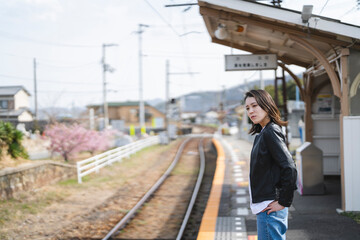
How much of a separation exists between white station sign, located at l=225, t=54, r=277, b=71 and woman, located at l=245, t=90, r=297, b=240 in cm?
539

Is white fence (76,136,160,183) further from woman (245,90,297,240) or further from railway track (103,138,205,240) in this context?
woman (245,90,297,240)

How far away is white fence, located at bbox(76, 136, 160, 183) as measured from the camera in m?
13.3

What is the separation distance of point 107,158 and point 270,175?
555 inches

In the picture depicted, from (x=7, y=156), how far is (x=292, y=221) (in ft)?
27.1

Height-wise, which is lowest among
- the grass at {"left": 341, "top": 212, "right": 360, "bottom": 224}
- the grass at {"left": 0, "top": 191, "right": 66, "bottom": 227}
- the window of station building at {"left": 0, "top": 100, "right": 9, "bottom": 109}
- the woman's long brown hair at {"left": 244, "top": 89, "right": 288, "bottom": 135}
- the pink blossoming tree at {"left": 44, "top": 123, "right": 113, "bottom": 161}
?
the grass at {"left": 0, "top": 191, "right": 66, "bottom": 227}

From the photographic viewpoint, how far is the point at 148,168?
17.2m

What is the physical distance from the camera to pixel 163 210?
9.76 m

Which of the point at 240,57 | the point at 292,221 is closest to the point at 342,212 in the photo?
the point at 292,221

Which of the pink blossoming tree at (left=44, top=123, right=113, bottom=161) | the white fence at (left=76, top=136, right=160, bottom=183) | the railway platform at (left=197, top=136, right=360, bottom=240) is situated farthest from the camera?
the pink blossoming tree at (left=44, top=123, right=113, bottom=161)

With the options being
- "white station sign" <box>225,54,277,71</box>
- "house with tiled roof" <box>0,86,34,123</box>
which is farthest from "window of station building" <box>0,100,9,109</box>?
"white station sign" <box>225,54,277,71</box>

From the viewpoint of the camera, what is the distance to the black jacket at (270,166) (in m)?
2.76

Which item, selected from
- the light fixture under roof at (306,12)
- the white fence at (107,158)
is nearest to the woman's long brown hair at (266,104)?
the light fixture under roof at (306,12)

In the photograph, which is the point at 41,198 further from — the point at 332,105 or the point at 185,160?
the point at 185,160

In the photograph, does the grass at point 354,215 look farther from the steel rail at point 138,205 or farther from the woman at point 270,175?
the steel rail at point 138,205
